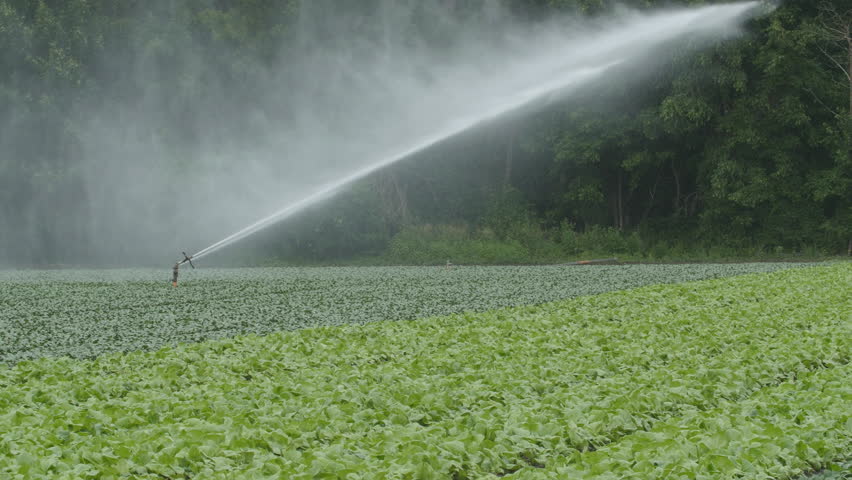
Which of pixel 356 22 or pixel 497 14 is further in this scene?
pixel 356 22

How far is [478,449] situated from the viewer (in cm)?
508

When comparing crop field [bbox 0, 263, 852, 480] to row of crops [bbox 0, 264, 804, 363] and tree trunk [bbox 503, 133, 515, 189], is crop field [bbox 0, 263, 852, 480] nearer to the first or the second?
row of crops [bbox 0, 264, 804, 363]

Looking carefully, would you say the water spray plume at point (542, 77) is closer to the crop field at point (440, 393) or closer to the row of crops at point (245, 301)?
the row of crops at point (245, 301)

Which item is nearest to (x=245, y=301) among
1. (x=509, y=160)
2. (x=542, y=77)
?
(x=542, y=77)

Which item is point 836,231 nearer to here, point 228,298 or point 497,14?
point 497,14

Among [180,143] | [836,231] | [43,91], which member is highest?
[43,91]

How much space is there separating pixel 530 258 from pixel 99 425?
27646 mm

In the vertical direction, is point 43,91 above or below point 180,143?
above

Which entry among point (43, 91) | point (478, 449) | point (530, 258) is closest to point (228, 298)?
point (478, 449)

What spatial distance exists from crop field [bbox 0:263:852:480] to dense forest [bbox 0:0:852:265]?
20346 millimetres

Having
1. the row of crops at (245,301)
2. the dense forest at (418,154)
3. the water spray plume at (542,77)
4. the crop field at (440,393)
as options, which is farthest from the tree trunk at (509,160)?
the crop field at (440,393)

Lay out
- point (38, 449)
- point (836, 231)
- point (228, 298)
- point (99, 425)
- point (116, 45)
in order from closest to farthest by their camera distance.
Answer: point (38, 449) → point (99, 425) → point (228, 298) → point (836, 231) → point (116, 45)

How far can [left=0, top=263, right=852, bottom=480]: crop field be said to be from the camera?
483 centimetres

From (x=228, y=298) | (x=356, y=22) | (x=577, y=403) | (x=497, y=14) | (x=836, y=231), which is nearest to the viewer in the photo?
(x=577, y=403)
